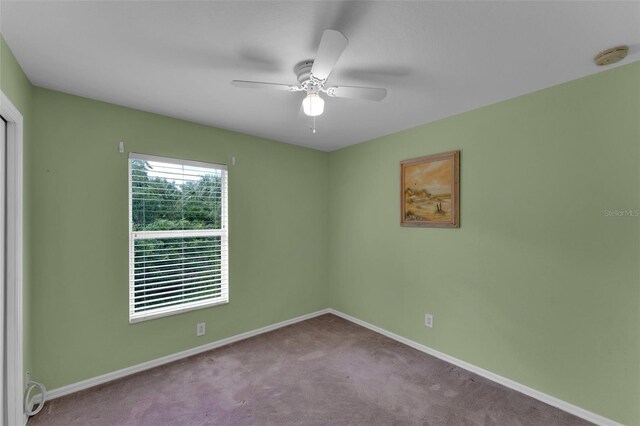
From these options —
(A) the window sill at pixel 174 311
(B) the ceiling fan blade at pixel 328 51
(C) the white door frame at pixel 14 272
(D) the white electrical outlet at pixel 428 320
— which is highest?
(B) the ceiling fan blade at pixel 328 51

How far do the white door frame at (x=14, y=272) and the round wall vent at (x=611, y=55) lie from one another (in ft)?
11.7

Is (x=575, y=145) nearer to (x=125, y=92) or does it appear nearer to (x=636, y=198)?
(x=636, y=198)

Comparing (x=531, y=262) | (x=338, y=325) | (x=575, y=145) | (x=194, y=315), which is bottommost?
(x=338, y=325)

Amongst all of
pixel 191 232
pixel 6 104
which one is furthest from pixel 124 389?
pixel 6 104

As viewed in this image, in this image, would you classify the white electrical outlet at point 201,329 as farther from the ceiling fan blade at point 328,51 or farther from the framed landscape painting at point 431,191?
the ceiling fan blade at point 328,51

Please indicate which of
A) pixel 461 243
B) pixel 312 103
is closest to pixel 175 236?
pixel 312 103

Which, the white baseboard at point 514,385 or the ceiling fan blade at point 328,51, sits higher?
the ceiling fan blade at point 328,51

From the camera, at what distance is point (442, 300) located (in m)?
2.89

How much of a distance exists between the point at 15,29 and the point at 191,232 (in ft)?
6.15

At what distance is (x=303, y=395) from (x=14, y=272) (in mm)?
2113

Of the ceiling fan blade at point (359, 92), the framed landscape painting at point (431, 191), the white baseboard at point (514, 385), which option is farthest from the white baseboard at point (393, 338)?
the ceiling fan blade at point (359, 92)

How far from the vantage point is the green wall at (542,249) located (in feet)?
6.27

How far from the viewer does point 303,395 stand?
2297 mm

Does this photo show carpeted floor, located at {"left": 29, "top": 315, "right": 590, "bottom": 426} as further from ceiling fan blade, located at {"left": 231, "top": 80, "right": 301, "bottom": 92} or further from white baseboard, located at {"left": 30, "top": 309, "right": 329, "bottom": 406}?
ceiling fan blade, located at {"left": 231, "top": 80, "right": 301, "bottom": 92}
